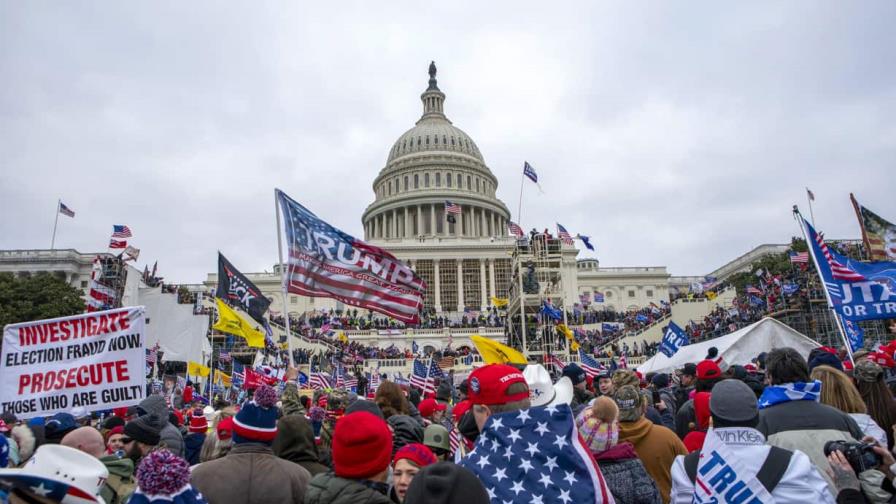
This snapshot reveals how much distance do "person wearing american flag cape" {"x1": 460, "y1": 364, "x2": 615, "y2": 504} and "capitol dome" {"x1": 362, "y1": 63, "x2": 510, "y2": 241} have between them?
8067cm

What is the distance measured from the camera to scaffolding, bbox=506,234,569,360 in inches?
1467

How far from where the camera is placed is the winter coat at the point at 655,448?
4.59m

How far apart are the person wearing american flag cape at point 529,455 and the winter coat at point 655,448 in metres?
1.32

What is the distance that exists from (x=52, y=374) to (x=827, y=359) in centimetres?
837

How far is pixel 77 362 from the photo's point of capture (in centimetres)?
763

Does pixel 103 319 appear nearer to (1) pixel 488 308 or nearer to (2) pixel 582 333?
(2) pixel 582 333

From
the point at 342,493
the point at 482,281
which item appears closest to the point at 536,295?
the point at 342,493

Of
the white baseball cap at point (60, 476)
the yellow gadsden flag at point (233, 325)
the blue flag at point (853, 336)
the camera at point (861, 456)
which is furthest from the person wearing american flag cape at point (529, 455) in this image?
the yellow gadsden flag at point (233, 325)

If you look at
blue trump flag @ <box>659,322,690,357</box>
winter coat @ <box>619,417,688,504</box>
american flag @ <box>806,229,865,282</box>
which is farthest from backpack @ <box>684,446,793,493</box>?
blue trump flag @ <box>659,322,690,357</box>

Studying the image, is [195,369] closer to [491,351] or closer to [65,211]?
[491,351]

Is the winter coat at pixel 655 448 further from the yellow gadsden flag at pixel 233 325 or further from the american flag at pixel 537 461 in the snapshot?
the yellow gadsden flag at pixel 233 325

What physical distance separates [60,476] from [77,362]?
233 inches

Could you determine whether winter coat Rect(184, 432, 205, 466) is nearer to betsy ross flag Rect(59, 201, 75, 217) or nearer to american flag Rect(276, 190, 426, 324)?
american flag Rect(276, 190, 426, 324)

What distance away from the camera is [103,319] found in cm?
775
